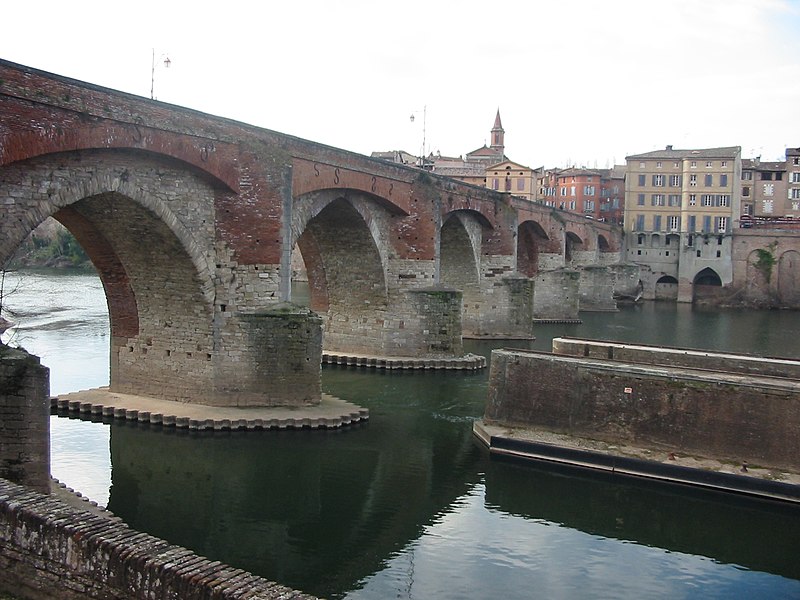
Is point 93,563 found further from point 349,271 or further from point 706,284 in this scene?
point 706,284

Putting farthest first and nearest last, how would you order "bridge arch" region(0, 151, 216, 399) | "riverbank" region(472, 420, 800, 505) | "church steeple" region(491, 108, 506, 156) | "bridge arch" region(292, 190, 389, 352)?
"church steeple" region(491, 108, 506, 156) < "bridge arch" region(292, 190, 389, 352) < "bridge arch" region(0, 151, 216, 399) < "riverbank" region(472, 420, 800, 505)

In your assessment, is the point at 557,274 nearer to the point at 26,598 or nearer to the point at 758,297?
the point at 758,297

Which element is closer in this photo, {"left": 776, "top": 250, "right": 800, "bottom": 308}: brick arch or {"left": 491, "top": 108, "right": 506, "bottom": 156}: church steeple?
{"left": 776, "top": 250, "right": 800, "bottom": 308}: brick arch

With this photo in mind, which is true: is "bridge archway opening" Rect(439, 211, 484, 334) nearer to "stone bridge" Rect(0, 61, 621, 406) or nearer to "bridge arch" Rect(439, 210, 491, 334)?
"bridge arch" Rect(439, 210, 491, 334)

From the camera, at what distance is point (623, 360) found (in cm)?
2089

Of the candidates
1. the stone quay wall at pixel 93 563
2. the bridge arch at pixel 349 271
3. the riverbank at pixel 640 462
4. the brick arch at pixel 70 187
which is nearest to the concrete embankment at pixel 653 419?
the riverbank at pixel 640 462

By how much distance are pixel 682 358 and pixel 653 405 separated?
3.09 m

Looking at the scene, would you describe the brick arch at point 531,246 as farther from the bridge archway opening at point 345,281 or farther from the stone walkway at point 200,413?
the stone walkway at point 200,413

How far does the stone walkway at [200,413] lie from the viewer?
66.4 ft

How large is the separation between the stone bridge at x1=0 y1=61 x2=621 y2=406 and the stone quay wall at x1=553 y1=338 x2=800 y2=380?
22.5ft

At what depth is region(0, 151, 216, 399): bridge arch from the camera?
59.5ft

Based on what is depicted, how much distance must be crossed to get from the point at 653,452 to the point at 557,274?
109 ft

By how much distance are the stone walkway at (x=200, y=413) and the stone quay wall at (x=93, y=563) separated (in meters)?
10.6

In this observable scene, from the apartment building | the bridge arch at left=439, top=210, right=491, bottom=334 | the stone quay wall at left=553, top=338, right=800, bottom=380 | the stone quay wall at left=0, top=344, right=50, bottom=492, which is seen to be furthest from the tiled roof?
the stone quay wall at left=0, top=344, right=50, bottom=492
